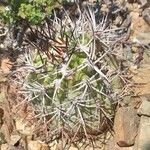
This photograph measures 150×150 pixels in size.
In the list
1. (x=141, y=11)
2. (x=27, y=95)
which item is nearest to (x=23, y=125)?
(x=27, y=95)

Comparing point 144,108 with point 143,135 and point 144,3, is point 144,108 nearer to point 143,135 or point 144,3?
point 143,135

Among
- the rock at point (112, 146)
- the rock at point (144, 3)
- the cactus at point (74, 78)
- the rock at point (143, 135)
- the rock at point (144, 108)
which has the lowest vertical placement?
the rock at point (112, 146)

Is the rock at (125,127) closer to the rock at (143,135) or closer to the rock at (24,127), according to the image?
the rock at (143,135)

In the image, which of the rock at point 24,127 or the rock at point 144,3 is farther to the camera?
the rock at point 144,3

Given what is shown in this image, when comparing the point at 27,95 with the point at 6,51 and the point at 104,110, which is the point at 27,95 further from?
the point at 6,51

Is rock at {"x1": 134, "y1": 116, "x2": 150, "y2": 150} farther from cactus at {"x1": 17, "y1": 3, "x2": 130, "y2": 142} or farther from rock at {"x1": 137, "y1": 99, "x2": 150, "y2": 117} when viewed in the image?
cactus at {"x1": 17, "y1": 3, "x2": 130, "y2": 142}

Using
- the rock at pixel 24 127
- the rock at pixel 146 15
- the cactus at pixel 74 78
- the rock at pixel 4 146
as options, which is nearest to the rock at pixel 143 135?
the cactus at pixel 74 78

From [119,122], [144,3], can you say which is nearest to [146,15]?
[144,3]
